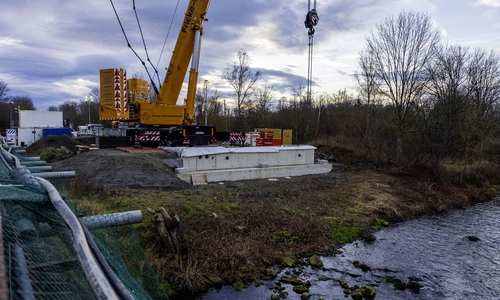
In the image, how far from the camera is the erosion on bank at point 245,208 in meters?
7.23

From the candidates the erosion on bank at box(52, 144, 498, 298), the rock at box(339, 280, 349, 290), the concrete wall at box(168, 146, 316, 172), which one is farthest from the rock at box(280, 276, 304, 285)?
the concrete wall at box(168, 146, 316, 172)

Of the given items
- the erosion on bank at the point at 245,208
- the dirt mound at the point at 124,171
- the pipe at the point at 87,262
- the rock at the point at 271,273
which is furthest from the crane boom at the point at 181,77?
the pipe at the point at 87,262

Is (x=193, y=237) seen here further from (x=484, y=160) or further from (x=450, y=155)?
(x=484, y=160)

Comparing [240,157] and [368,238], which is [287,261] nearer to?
[368,238]

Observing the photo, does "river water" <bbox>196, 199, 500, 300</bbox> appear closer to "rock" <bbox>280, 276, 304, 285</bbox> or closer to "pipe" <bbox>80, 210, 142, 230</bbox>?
"rock" <bbox>280, 276, 304, 285</bbox>

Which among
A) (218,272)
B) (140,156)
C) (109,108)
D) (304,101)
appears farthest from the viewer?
(304,101)

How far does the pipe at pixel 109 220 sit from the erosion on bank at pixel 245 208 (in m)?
4.71

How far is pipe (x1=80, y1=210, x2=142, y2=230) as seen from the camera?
85.7 inches

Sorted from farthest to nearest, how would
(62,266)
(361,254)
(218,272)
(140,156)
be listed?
(140,156)
(361,254)
(218,272)
(62,266)

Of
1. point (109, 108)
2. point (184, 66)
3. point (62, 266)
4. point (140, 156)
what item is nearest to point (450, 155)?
point (184, 66)

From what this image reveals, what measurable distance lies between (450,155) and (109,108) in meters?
22.3

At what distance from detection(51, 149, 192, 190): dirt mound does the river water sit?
623 cm

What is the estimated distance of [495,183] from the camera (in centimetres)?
1998

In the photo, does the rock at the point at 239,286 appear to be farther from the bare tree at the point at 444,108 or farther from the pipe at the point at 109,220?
the bare tree at the point at 444,108
